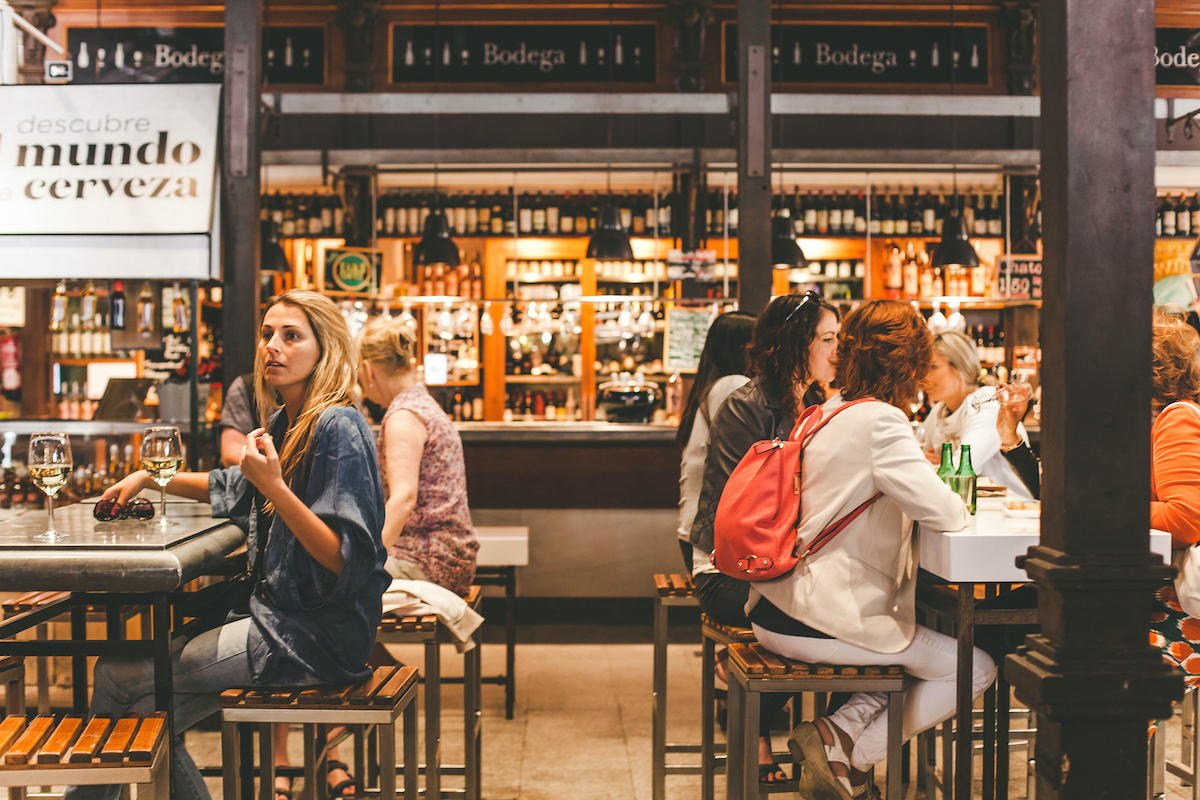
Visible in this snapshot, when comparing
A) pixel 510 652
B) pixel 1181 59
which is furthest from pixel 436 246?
pixel 1181 59

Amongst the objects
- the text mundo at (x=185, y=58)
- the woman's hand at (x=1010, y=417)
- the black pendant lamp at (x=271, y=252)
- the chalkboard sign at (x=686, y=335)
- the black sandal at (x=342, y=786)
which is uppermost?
the text mundo at (x=185, y=58)

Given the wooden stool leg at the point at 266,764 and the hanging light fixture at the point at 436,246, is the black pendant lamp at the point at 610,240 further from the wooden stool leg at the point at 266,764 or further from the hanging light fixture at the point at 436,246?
the wooden stool leg at the point at 266,764

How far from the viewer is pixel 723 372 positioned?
311 cm

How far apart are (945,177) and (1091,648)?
6.32 meters

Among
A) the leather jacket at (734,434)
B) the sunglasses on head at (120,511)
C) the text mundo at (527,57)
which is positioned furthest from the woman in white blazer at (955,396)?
the text mundo at (527,57)

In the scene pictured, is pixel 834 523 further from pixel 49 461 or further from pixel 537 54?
pixel 537 54

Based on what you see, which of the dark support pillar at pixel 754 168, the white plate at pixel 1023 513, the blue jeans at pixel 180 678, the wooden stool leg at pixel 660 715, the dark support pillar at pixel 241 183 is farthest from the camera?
the dark support pillar at pixel 754 168

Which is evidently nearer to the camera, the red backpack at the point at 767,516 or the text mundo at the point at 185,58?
the red backpack at the point at 767,516

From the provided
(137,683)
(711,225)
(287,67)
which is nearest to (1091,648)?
(137,683)

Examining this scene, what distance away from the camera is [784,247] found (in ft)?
21.0

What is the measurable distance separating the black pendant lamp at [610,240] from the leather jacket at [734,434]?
3.48 metres

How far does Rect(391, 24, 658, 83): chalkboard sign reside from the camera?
7391mm

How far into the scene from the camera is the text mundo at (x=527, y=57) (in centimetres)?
739

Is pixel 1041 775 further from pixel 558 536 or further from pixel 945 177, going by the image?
pixel 945 177
